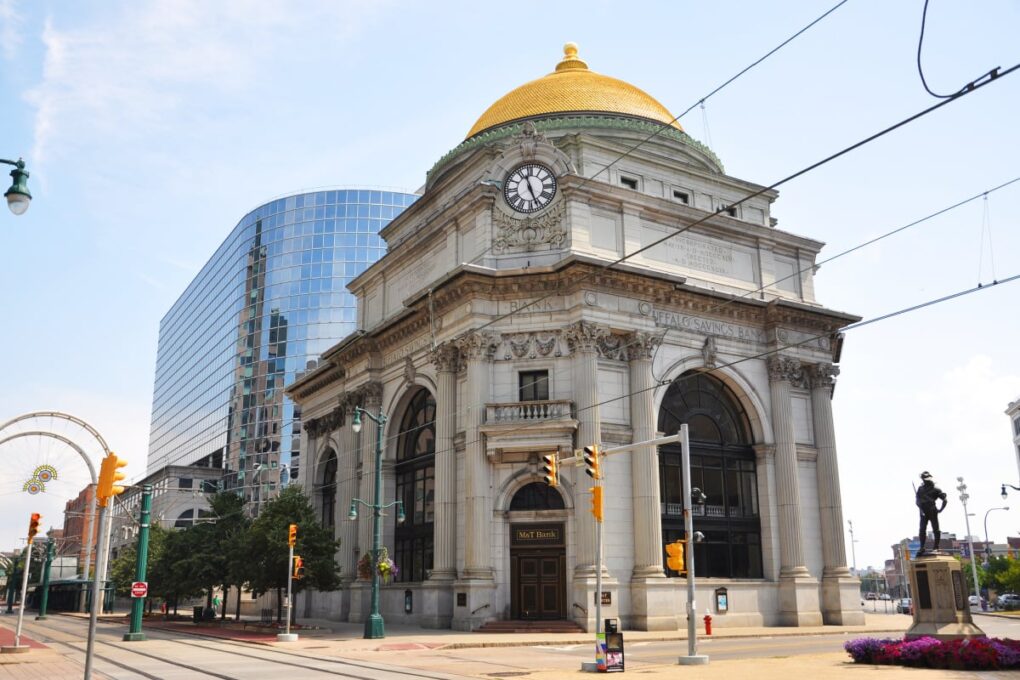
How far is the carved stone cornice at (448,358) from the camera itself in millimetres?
43219

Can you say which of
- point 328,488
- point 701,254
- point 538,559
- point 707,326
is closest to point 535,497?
point 538,559

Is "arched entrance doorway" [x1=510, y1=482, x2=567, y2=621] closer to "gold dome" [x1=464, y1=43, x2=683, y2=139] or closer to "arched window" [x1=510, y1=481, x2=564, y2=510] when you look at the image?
"arched window" [x1=510, y1=481, x2=564, y2=510]

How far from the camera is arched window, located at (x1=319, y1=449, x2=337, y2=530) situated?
59250 mm

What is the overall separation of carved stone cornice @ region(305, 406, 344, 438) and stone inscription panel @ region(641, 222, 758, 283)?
2361cm

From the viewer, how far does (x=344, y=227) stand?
120m

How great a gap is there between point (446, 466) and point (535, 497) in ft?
15.7

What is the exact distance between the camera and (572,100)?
5216 centimetres

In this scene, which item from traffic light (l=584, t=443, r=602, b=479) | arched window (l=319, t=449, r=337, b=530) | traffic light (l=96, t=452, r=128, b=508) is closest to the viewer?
traffic light (l=96, t=452, r=128, b=508)

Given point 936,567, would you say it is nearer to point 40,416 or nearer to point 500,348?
point 500,348

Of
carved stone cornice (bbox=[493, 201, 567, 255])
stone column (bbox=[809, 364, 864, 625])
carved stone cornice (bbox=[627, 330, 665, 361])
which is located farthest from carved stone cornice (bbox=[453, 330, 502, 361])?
stone column (bbox=[809, 364, 864, 625])

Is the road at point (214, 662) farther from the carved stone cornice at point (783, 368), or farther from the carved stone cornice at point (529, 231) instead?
the carved stone cornice at point (783, 368)

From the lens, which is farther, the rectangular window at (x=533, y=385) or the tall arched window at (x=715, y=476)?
the tall arched window at (x=715, y=476)

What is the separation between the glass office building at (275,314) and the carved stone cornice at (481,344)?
Result: 239 feet

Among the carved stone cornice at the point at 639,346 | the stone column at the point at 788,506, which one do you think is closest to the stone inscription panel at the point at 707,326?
the carved stone cornice at the point at 639,346
